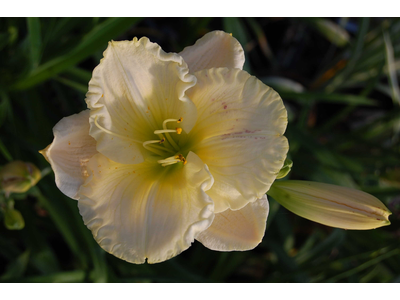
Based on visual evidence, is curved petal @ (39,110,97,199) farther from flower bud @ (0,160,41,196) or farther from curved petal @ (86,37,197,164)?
flower bud @ (0,160,41,196)

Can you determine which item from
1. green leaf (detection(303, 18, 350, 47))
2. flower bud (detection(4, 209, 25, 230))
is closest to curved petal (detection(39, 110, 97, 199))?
flower bud (detection(4, 209, 25, 230))

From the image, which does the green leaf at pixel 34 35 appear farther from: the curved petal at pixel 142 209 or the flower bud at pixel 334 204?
the flower bud at pixel 334 204

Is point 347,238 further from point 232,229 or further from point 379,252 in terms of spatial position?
point 232,229

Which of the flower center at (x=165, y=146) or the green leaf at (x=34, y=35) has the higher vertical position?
the green leaf at (x=34, y=35)

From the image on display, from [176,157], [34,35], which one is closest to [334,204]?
[176,157]

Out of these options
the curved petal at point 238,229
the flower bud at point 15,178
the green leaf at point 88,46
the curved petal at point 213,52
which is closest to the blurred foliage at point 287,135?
the green leaf at point 88,46

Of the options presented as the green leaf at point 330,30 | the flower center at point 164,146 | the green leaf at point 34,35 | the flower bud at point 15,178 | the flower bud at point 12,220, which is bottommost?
the flower bud at point 12,220
